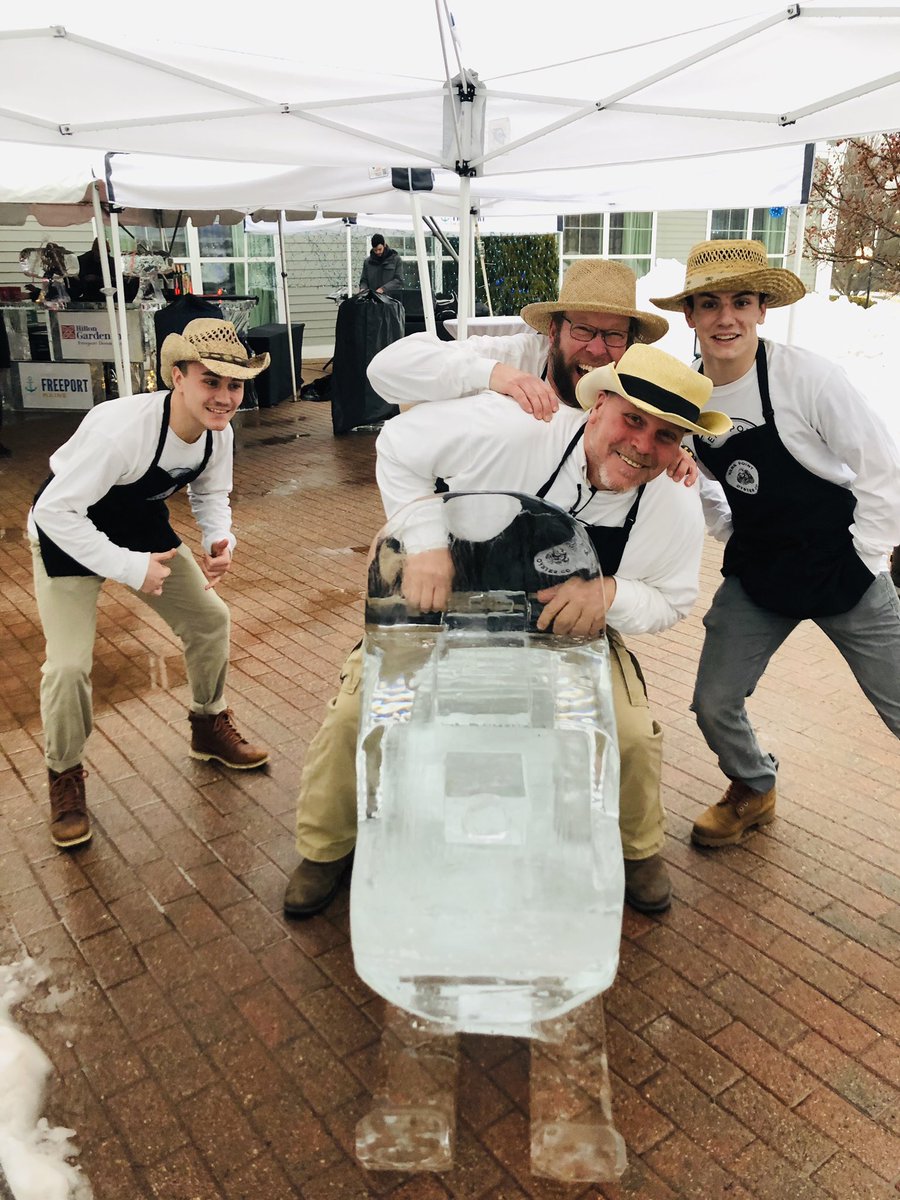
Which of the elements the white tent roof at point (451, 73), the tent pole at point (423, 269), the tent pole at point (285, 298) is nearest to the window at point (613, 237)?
the tent pole at point (285, 298)

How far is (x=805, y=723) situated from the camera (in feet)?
13.8

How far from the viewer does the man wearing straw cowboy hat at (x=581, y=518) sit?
257cm

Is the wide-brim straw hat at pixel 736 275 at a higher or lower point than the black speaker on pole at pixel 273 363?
higher

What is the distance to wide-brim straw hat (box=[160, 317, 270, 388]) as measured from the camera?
2.95m

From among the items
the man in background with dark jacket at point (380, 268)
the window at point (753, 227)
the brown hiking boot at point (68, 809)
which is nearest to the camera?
the brown hiking boot at point (68, 809)

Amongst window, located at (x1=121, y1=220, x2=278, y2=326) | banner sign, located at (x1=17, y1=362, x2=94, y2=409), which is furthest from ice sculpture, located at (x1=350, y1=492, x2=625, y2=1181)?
window, located at (x1=121, y1=220, x2=278, y2=326)

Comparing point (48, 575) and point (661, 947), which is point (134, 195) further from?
point (661, 947)

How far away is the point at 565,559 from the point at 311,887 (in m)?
1.37

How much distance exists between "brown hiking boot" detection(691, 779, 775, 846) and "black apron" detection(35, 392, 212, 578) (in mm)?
2179

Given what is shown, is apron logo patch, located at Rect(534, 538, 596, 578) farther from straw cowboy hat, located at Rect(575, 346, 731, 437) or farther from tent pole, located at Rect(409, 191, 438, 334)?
tent pole, located at Rect(409, 191, 438, 334)

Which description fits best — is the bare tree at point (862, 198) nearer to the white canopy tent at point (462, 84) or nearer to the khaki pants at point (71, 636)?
the white canopy tent at point (462, 84)

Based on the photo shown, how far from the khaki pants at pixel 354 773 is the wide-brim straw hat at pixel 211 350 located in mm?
987

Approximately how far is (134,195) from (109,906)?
6114 mm

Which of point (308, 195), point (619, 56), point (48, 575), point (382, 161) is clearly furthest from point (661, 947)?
point (308, 195)
